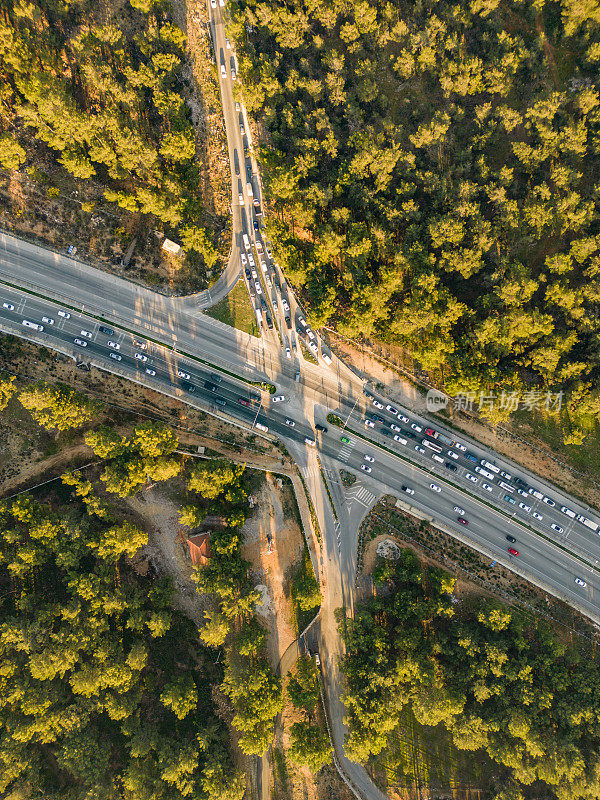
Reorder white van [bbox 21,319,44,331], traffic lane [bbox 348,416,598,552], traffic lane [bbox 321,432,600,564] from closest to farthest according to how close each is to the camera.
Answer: white van [bbox 21,319,44,331]
traffic lane [bbox 321,432,600,564]
traffic lane [bbox 348,416,598,552]

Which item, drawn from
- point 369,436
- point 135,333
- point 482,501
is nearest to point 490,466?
point 482,501

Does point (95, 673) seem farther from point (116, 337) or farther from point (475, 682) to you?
point (475, 682)

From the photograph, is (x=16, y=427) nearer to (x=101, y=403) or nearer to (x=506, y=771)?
(x=101, y=403)

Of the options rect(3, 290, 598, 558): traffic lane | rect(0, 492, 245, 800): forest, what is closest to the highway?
rect(3, 290, 598, 558): traffic lane

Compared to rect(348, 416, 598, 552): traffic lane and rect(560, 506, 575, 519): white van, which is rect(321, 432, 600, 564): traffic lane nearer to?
rect(348, 416, 598, 552): traffic lane

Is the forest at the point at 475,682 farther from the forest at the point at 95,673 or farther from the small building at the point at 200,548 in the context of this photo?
the forest at the point at 95,673
